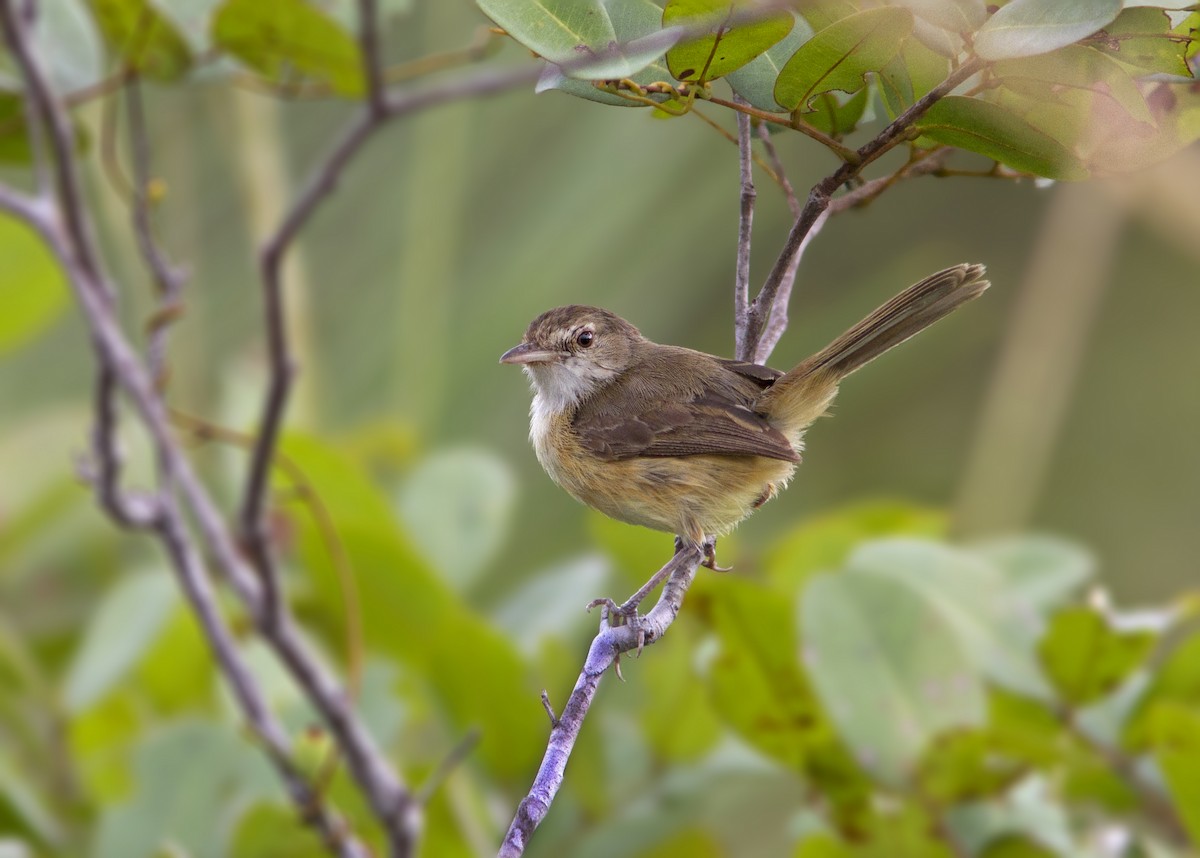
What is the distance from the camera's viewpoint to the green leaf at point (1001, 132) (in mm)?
1309

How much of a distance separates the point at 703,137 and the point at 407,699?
275cm

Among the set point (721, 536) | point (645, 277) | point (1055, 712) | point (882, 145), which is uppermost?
point (645, 277)

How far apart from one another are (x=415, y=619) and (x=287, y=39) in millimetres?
1221

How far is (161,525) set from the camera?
2582 mm

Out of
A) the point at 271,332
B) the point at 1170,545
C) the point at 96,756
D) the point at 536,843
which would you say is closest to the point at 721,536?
the point at 536,843

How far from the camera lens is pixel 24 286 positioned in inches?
127

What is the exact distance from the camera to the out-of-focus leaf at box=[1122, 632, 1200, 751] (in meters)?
2.31

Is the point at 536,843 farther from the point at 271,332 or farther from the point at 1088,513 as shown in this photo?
the point at 1088,513

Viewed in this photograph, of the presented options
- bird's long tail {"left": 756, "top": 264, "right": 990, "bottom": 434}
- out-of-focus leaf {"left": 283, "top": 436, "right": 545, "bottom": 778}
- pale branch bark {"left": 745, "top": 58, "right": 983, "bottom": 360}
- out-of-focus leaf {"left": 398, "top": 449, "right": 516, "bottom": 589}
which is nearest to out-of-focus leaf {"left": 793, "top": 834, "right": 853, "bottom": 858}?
out-of-focus leaf {"left": 283, "top": 436, "right": 545, "bottom": 778}

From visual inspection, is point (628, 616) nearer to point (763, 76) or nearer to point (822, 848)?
point (822, 848)

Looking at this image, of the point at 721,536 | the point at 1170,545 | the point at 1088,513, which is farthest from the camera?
the point at 1088,513

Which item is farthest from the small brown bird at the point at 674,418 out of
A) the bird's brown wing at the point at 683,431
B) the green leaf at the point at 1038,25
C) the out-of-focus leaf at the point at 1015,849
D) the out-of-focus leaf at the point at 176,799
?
the green leaf at the point at 1038,25

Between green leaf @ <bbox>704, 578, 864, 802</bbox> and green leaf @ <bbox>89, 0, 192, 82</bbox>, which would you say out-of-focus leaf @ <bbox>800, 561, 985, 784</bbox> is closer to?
green leaf @ <bbox>704, 578, 864, 802</bbox>

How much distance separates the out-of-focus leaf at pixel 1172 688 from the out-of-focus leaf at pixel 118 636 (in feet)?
6.20
